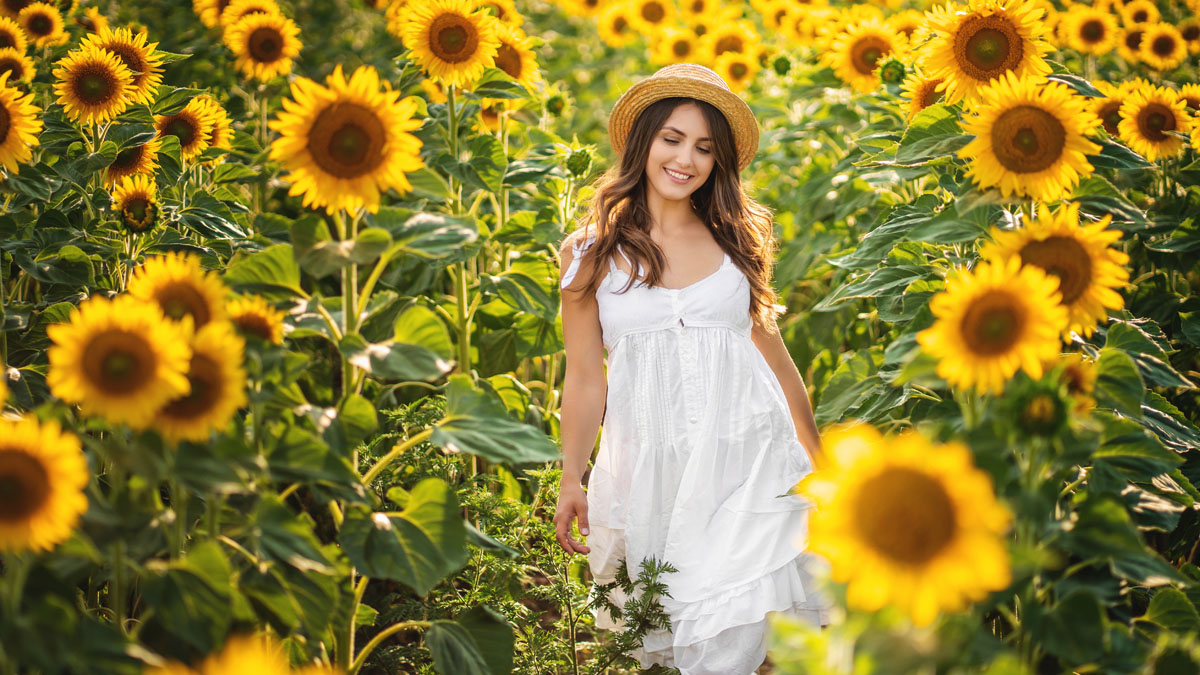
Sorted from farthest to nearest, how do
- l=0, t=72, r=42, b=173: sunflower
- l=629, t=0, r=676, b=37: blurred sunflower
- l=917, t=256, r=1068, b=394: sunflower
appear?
l=629, t=0, r=676, b=37: blurred sunflower, l=0, t=72, r=42, b=173: sunflower, l=917, t=256, r=1068, b=394: sunflower

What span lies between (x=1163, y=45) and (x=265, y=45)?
Answer: 354 centimetres

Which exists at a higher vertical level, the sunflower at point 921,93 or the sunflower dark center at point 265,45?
the sunflower dark center at point 265,45

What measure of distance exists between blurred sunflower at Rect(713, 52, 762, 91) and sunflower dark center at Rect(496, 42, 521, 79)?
6.72 feet

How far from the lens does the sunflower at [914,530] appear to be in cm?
106

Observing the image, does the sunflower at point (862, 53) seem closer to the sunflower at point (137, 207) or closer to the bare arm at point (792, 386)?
the bare arm at point (792, 386)

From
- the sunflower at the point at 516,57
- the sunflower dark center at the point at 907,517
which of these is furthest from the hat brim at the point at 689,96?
the sunflower dark center at the point at 907,517

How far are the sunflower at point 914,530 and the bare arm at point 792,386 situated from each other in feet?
4.84

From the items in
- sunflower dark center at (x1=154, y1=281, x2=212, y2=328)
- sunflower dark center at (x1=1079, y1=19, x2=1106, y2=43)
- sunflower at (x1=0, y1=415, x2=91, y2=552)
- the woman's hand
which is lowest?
the woman's hand

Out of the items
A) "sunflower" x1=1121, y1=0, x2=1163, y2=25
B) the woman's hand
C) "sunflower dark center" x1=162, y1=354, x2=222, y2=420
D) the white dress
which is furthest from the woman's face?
"sunflower" x1=1121, y1=0, x2=1163, y2=25

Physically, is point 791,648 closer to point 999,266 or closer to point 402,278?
point 999,266

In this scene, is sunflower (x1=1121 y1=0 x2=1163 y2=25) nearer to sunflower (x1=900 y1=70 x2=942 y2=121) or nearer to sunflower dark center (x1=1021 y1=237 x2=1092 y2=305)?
sunflower (x1=900 y1=70 x2=942 y2=121)

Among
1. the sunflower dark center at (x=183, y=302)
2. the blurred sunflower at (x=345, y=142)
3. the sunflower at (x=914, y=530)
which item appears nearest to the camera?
the sunflower at (x=914, y=530)

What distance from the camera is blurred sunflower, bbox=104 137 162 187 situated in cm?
242

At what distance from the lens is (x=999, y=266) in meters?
1.36
